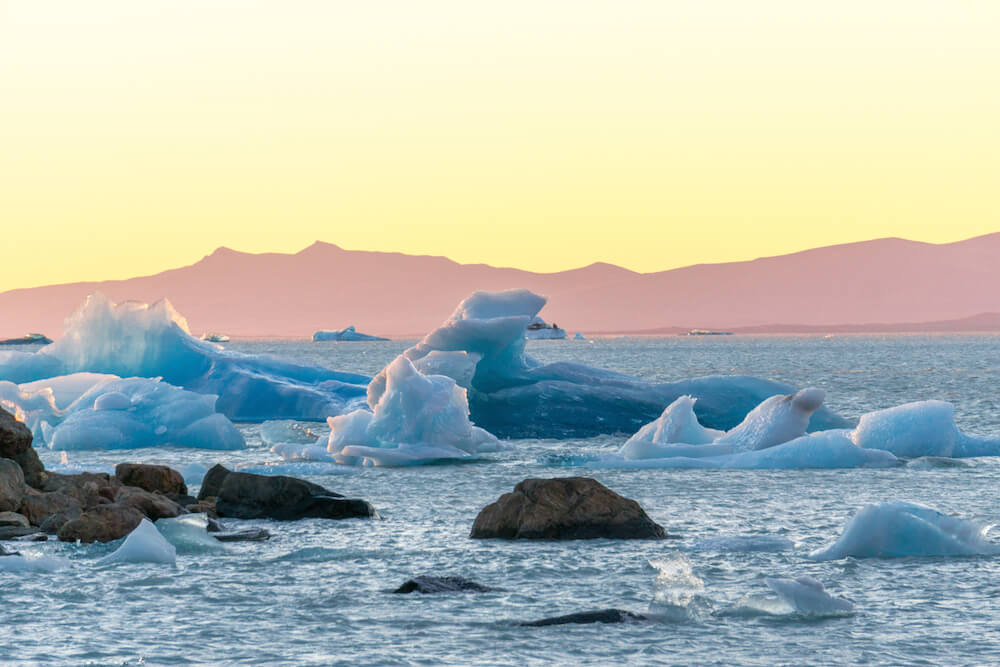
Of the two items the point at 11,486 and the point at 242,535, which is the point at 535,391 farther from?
the point at 242,535

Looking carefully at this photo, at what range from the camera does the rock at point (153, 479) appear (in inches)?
846

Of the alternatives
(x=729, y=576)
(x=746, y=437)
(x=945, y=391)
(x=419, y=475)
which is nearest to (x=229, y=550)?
(x=729, y=576)

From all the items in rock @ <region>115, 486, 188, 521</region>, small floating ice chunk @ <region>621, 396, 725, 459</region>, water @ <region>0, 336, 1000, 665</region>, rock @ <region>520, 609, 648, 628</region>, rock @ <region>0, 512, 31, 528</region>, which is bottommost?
water @ <region>0, 336, 1000, 665</region>

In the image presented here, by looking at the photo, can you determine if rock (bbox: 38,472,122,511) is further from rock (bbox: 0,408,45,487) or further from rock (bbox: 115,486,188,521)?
rock (bbox: 115,486,188,521)

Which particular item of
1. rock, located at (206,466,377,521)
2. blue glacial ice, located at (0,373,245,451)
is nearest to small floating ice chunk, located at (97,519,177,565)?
rock, located at (206,466,377,521)

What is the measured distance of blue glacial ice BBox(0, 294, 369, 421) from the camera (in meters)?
41.4

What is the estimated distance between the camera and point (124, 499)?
19.1 meters

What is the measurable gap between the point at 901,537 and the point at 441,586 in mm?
5585

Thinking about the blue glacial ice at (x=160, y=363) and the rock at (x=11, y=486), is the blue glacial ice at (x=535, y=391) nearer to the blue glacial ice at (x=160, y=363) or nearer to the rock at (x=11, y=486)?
the blue glacial ice at (x=160, y=363)

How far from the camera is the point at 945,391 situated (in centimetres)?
5906

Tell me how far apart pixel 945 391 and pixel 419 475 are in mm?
39623

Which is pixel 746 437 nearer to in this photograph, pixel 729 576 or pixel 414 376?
pixel 414 376

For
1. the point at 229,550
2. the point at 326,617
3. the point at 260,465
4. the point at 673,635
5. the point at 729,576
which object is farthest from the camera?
the point at 260,465

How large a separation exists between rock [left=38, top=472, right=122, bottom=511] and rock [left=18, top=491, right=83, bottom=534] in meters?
0.19
